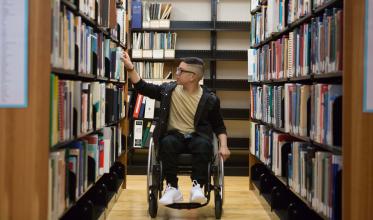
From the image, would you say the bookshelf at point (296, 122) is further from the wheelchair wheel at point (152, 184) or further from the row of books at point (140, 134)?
the row of books at point (140, 134)

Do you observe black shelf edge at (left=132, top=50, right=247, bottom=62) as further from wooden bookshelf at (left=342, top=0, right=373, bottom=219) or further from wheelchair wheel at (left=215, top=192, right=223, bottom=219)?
wooden bookshelf at (left=342, top=0, right=373, bottom=219)

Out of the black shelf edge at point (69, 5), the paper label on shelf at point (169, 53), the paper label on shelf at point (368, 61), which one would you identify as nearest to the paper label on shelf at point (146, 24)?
the paper label on shelf at point (169, 53)

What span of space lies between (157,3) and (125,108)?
4.69 feet

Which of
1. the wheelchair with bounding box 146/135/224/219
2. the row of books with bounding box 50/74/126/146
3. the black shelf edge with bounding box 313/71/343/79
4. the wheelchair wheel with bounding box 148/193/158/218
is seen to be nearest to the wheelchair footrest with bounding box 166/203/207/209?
the wheelchair with bounding box 146/135/224/219

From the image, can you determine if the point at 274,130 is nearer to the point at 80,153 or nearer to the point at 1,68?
the point at 80,153

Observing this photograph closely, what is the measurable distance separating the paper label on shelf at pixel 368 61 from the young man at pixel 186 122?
1.56 meters

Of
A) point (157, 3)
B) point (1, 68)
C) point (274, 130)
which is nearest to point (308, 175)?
point (274, 130)

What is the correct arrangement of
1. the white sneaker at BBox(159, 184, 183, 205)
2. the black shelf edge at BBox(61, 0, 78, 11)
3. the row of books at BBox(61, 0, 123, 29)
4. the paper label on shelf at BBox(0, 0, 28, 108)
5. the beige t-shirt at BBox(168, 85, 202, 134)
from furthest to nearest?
the beige t-shirt at BBox(168, 85, 202, 134), the white sneaker at BBox(159, 184, 183, 205), the row of books at BBox(61, 0, 123, 29), the black shelf edge at BBox(61, 0, 78, 11), the paper label on shelf at BBox(0, 0, 28, 108)

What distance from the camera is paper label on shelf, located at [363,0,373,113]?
2.01 m

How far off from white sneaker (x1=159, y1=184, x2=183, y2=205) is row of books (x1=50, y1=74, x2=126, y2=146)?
62 cm

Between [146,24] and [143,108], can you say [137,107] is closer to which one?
[143,108]

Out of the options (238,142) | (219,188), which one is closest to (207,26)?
(238,142)

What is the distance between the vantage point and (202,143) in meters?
3.47

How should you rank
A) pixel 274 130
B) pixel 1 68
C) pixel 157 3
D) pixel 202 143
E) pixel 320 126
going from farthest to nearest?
pixel 157 3, pixel 274 130, pixel 202 143, pixel 320 126, pixel 1 68
